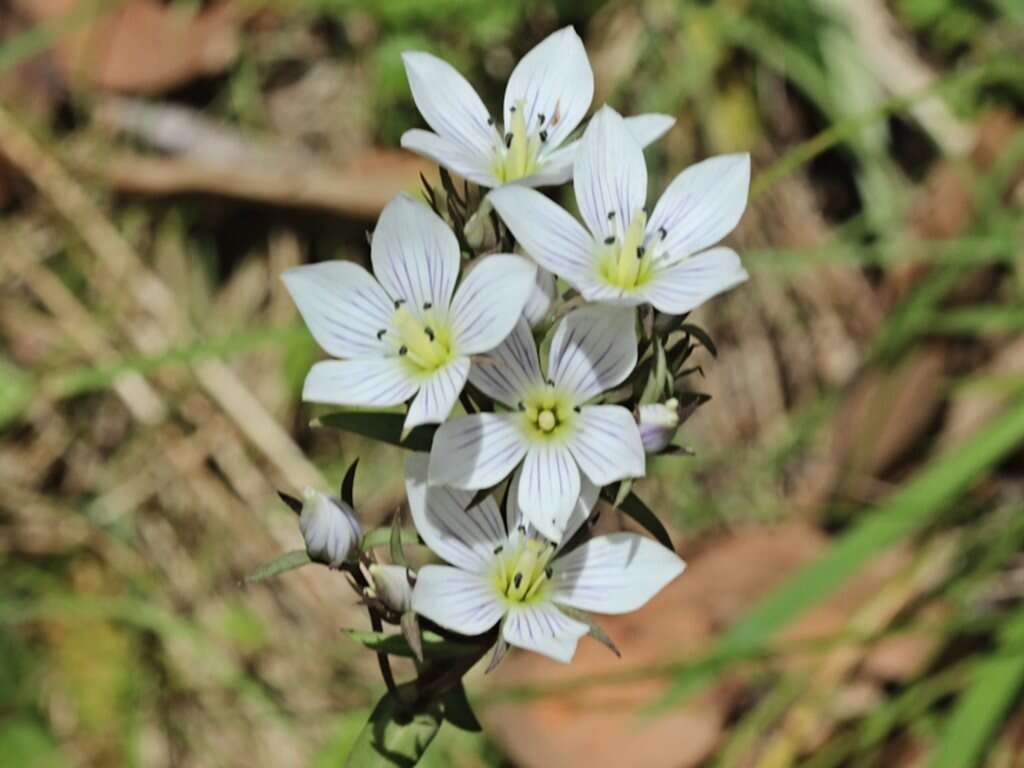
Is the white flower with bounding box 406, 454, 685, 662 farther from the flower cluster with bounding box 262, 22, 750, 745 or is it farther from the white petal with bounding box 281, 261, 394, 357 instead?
the white petal with bounding box 281, 261, 394, 357

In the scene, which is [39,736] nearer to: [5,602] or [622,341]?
[5,602]

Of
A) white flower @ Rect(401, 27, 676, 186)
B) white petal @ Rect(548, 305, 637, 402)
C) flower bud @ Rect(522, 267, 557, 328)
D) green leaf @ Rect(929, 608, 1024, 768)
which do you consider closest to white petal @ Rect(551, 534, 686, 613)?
white petal @ Rect(548, 305, 637, 402)

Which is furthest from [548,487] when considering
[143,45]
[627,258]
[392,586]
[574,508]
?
[143,45]

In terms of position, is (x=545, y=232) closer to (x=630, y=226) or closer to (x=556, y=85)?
(x=630, y=226)

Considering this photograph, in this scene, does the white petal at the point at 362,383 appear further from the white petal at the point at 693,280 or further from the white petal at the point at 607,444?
the white petal at the point at 693,280

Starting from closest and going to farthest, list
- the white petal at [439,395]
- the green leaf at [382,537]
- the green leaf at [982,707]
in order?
the white petal at [439,395] → the green leaf at [382,537] → the green leaf at [982,707]

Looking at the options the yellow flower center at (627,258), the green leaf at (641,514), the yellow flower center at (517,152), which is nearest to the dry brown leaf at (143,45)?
the yellow flower center at (517,152)
